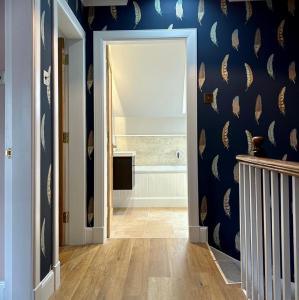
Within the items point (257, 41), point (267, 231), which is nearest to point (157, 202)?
point (257, 41)

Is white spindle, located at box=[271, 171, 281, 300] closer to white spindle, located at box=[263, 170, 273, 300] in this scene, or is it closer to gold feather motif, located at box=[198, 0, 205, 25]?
white spindle, located at box=[263, 170, 273, 300]

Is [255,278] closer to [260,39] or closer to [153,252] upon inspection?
[153,252]

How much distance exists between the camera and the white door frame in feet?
10.4

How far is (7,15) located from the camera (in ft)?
5.92

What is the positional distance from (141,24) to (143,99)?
236 centimetres

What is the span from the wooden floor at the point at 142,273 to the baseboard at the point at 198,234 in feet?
0.28

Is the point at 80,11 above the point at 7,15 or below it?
above

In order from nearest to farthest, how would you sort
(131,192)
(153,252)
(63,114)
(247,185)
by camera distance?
(247,185) < (153,252) < (63,114) < (131,192)

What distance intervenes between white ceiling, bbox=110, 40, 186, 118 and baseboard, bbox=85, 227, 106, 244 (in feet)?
8.35

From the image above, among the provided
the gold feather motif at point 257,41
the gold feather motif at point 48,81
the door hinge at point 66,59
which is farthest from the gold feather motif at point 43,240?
the gold feather motif at point 257,41

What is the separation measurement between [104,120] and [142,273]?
1570 millimetres

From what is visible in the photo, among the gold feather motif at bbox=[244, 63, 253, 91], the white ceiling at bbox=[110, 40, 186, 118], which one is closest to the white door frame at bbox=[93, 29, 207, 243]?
the gold feather motif at bbox=[244, 63, 253, 91]

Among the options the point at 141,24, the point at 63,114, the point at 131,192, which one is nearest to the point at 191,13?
the point at 141,24

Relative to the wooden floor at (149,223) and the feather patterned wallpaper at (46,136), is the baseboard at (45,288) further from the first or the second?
the wooden floor at (149,223)
